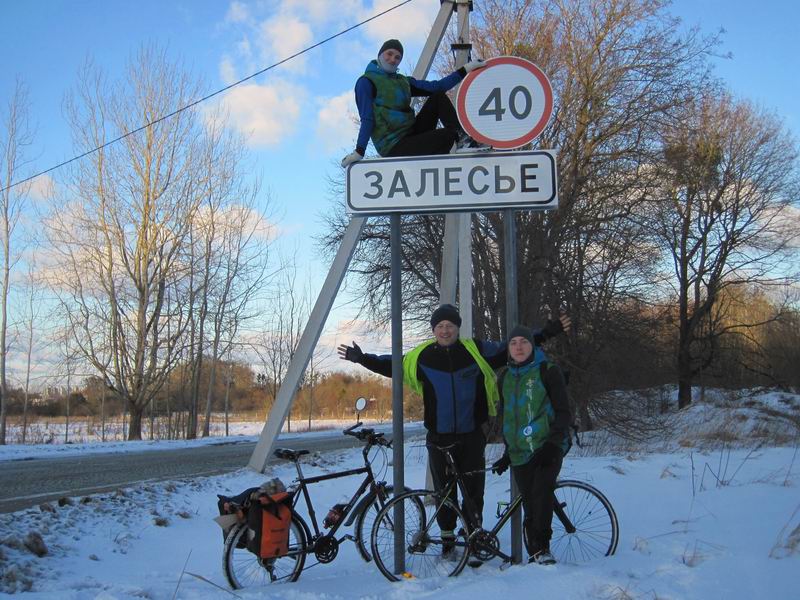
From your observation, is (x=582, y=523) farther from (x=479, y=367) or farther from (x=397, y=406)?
(x=397, y=406)

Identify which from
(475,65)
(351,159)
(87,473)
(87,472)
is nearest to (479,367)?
(351,159)

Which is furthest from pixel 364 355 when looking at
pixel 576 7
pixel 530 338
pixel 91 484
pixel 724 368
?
pixel 724 368

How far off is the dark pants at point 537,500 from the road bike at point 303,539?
1005 millimetres

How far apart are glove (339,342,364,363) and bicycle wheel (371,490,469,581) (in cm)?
92

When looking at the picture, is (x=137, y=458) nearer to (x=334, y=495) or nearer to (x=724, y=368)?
(x=334, y=495)

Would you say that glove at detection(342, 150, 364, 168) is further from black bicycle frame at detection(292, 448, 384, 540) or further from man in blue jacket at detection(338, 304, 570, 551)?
black bicycle frame at detection(292, 448, 384, 540)

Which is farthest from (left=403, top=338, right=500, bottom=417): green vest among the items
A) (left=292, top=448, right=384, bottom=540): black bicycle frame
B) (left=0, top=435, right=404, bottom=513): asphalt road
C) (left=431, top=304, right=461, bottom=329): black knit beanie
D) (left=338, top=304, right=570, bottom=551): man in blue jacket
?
(left=0, top=435, right=404, bottom=513): asphalt road

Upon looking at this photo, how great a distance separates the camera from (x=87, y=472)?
10.7 m

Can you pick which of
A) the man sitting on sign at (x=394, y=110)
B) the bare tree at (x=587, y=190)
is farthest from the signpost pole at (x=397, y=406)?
the bare tree at (x=587, y=190)

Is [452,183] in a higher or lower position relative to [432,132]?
lower

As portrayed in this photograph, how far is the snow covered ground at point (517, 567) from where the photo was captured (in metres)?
3.43

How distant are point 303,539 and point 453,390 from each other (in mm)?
1350

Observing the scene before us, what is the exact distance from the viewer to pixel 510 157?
407 cm

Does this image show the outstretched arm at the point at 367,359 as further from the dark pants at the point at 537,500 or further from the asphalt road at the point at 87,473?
the asphalt road at the point at 87,473
